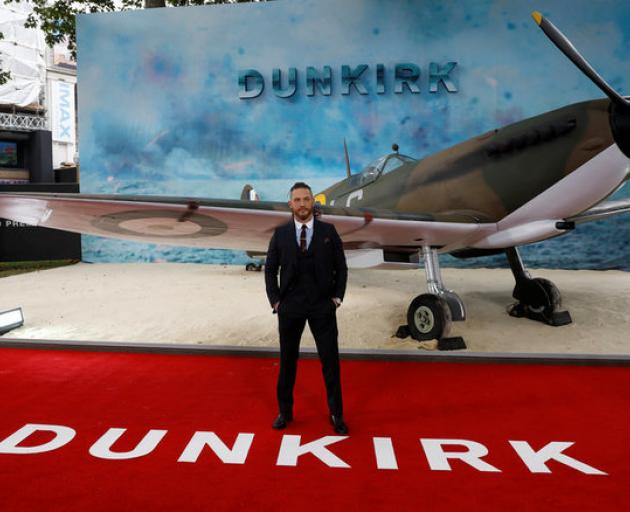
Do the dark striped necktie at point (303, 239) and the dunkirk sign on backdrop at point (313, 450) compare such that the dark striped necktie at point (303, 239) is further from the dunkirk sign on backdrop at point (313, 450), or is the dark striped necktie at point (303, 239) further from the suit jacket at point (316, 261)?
the dunkirk sign on backdrop at point (313, 450)

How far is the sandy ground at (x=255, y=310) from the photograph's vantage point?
12.6 ft

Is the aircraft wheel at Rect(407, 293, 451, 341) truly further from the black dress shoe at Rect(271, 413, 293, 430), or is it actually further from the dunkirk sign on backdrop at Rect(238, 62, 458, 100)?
the dunkirk sign on backdrop at Rect(238, 62, 458, 100)

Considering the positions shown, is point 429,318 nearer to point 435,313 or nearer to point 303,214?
point 435,313

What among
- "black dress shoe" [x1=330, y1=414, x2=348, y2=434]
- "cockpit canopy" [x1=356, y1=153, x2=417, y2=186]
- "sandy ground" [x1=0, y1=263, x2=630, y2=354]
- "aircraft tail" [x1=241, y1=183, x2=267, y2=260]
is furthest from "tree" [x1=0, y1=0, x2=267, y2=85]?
"black dress shoe" [x1=330, y1=414, x2=348, y2=434]

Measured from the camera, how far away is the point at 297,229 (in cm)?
215

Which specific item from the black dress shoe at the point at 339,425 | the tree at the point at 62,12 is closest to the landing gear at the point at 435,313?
the black dress shoe at the point at 339,425

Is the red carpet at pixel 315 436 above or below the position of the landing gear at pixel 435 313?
below

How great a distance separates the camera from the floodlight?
3949 millimetres

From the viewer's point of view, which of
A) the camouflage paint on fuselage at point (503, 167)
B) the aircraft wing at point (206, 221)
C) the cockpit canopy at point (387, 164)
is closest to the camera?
the aircraft wing at point (206, 221)

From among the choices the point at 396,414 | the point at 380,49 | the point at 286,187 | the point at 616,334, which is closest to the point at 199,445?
the point at 396,414

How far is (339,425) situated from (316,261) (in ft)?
2.41

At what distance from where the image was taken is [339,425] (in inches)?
80.0

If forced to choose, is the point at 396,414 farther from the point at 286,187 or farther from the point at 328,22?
the point at 328,22

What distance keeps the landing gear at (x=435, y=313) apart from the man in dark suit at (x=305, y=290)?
1.67m
